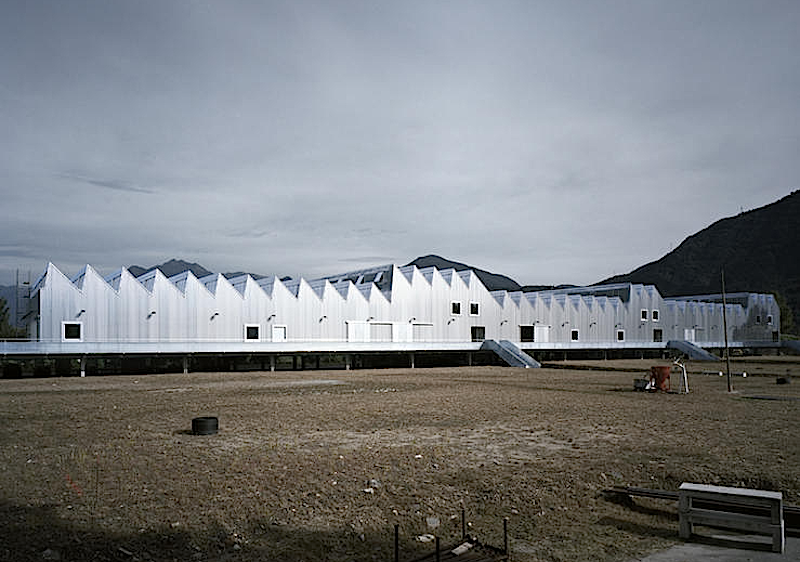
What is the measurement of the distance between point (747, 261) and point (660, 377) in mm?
170395

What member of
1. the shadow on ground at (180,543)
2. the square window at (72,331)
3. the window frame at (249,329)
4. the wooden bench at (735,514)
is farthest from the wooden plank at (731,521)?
the window frame at (249,329)

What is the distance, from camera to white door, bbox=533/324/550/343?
226 ft

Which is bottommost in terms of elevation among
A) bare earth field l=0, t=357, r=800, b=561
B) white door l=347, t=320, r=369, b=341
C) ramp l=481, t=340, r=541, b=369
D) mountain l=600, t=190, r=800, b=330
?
ramp l=481, t=340, r=541, b=369

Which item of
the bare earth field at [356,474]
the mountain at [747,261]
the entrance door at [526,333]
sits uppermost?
the mountain at [747,261]

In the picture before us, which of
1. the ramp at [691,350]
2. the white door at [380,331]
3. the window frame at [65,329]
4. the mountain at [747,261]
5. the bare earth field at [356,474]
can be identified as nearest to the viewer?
the bare earth field at [356,474]

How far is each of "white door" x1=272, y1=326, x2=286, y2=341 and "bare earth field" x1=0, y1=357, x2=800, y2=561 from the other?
94.0 feet

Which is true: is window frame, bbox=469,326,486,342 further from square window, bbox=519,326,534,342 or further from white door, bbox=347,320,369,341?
white door, bbox=347,320,369,341

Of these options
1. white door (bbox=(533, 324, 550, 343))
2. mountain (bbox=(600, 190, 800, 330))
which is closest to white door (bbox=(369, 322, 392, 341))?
white door (bbox=(533, 324, 550, 343))

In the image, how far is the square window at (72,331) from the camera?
139ft

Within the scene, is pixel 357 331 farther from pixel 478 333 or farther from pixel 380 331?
pixel 478 333

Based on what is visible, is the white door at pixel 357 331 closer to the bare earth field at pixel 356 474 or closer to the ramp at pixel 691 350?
the bare earth field at pixel 356 474

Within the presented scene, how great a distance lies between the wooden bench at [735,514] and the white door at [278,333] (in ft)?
146

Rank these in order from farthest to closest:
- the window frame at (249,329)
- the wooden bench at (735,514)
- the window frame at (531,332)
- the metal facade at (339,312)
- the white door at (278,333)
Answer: the window frame at (531,332), the white door at (278,333), the window frame at (249,329), the metal facade at (339,312), the wooden bench at (735,514)

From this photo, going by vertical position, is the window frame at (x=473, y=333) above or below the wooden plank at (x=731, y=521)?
above
